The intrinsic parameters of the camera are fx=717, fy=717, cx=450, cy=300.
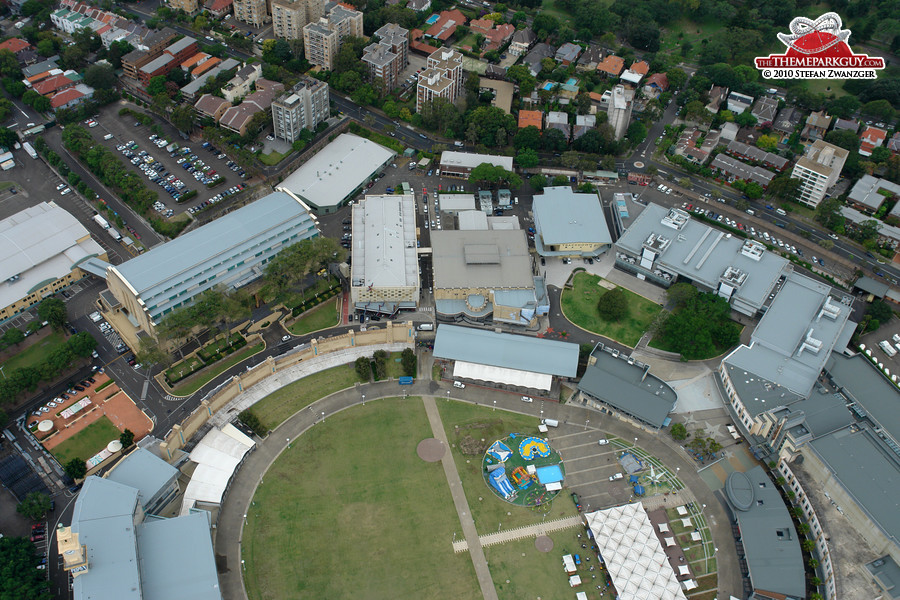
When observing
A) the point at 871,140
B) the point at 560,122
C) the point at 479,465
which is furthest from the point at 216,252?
the point at 871,140

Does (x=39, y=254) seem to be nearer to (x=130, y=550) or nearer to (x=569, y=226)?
(x=130, y=550)

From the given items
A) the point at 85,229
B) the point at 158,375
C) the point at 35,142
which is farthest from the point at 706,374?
the point at 35,142

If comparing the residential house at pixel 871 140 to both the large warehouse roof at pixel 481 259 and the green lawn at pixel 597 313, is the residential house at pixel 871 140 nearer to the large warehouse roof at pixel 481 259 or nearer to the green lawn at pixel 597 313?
the green lawn at pixel 597 313

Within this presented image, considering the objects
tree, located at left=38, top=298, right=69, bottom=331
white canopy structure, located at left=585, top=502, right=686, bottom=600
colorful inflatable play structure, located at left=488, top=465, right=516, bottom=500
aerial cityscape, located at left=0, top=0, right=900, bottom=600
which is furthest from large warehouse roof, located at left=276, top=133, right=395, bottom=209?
white canopy structure, located at left=585, top=502, right=686, bottom=600

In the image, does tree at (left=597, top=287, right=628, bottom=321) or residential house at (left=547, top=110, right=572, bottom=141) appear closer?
tree at (left=597, top=287, right=628, bottom=321)

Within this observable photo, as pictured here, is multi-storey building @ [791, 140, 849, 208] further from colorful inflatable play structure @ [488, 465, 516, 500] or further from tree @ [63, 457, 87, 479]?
tree @ [63, 457, 87, 479]

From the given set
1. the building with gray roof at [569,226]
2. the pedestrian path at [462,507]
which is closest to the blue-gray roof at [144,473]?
the pedestrian path at [462,507]
